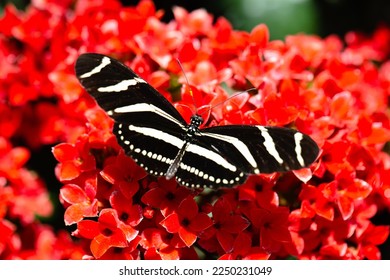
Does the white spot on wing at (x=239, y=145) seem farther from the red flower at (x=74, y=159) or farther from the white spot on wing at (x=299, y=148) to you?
the red flower at (x=74, y=159)

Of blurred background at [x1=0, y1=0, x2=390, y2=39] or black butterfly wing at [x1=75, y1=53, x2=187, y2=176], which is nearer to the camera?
black butterfly wing at [x1=75, y1=53, x2=187, y2=176]

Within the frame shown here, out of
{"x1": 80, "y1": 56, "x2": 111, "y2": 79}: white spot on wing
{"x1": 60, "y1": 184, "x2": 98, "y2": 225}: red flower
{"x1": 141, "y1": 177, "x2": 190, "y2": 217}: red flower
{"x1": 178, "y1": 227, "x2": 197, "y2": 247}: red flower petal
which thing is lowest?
{"x1": 60, "y1": 184, "x2": 98, "y2": 225}: red flower

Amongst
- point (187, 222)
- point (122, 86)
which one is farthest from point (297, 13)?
point (187, 222)

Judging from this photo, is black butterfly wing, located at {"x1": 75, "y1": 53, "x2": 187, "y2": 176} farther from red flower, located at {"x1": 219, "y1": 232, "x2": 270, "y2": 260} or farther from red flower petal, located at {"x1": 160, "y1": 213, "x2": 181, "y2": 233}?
red flower, located at {"x1": 219, "y1": 232, "x2": 270, "y2": 260}

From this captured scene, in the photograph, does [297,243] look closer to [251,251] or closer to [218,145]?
[251,251]

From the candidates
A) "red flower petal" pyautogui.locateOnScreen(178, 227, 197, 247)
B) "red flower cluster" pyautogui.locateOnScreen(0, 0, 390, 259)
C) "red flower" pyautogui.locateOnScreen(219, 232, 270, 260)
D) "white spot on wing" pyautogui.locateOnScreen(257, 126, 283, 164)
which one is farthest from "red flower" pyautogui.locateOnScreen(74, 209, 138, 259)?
"white spot on wing" pyautogui.locateOnScreen(257, 126, 283, 164)

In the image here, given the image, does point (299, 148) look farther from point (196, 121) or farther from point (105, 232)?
point (105, 232)
